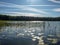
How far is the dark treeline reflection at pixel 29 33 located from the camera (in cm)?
171

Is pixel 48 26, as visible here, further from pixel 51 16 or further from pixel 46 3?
pixel 46 3

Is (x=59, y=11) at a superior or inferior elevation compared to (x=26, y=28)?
superior

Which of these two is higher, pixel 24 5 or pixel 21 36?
pixel 24 5

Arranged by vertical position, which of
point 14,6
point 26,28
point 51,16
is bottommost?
point 26,28

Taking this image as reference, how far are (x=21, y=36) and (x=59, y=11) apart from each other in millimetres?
487

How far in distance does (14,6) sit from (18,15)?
11 centimetres

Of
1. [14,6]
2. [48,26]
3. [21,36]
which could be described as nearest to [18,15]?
[14,6]

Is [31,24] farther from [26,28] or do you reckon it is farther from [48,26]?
[48,26]

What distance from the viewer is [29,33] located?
1734 mm

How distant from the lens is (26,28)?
1.74 metres

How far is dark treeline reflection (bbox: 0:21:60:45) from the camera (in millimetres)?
1714

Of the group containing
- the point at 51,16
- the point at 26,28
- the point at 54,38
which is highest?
the point at 51,16

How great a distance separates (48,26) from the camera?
5.65ft

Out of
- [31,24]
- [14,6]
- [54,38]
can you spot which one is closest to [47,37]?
Answer: [54,38]
